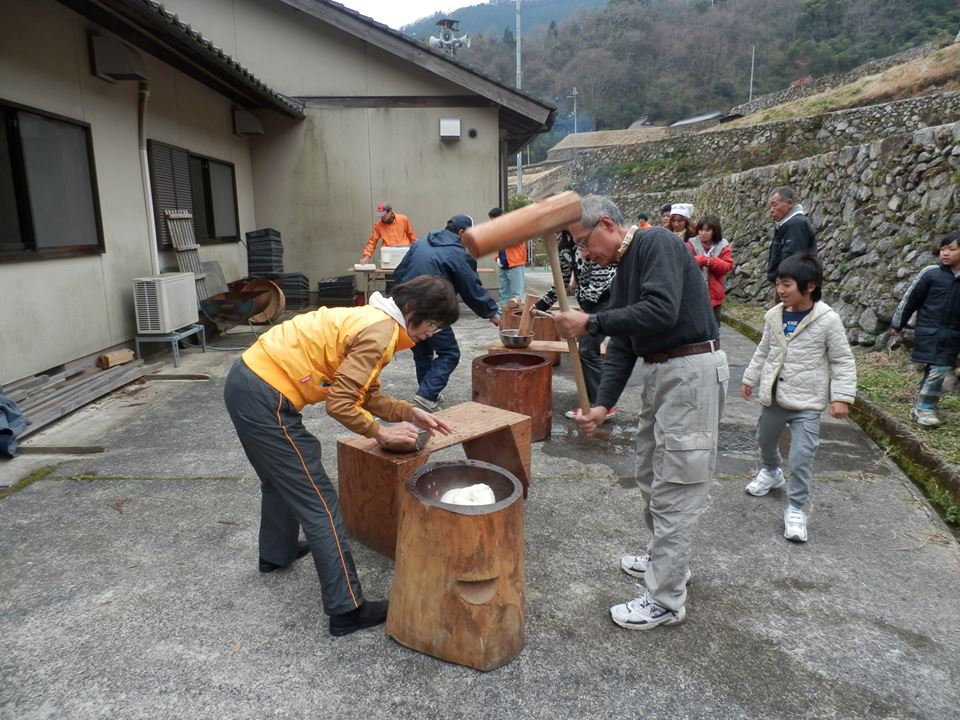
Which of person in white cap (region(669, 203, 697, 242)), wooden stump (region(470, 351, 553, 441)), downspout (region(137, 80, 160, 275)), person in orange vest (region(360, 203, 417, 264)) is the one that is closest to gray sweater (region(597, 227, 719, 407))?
wooden stump (region(470, 351, 553, 441))

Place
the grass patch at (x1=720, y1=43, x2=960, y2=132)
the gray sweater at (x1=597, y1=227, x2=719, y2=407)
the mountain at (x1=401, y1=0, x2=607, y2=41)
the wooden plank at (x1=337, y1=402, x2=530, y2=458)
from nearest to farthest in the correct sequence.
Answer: the gray sweater at (x1=597, y1=227, x2=719, y2=407), the wooden plank at (x1=337, y1=402, x2=530, y2=458), the grass patch at (x1=720, y1=43, x2=960, y2=132), the mountain at (x1=401, y1=0, x2=607, y2=41)

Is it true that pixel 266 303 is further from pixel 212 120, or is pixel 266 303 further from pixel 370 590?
pixel 370 590

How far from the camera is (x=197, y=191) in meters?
9.61

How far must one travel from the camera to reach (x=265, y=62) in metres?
11.4

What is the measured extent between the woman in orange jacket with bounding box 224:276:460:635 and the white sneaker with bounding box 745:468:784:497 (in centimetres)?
251

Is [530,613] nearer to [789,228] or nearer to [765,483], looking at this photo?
[765,483]

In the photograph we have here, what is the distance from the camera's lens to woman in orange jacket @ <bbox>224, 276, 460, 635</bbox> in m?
2.60

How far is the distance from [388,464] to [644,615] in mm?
1378

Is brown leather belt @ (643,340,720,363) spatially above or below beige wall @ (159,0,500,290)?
below

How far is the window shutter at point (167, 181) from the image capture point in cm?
809

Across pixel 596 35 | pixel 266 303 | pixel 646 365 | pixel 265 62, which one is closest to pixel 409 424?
pixel 646 365

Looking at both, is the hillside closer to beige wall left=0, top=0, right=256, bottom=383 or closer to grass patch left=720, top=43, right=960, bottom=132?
grass patch left=720, top=43, right=960, bottom=132

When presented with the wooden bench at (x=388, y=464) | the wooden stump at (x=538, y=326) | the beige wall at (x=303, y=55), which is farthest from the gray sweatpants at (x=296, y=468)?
the beige wall at (x=303, y=55)

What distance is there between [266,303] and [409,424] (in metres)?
6.83
